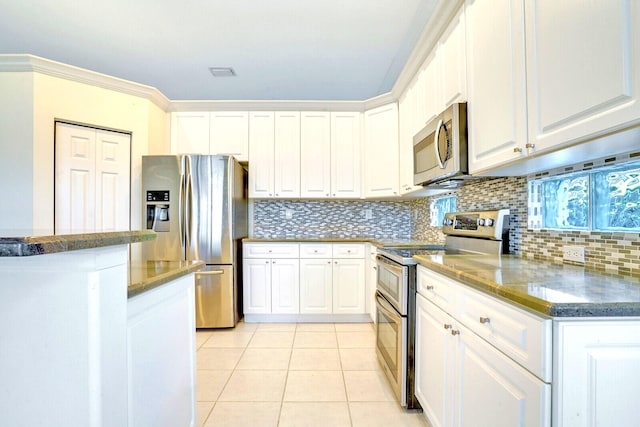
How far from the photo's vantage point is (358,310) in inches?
134

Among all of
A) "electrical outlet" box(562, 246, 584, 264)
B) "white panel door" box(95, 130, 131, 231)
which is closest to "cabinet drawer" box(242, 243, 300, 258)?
"white panel door" box(95, 130, 131, 231)

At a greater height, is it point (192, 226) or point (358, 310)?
point (192, 226)

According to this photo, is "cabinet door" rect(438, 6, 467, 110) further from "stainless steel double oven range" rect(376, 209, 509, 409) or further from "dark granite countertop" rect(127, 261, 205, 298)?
"dark granite countertop" rect(127, 261, 205, 298)

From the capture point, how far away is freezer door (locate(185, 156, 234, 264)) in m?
3.12

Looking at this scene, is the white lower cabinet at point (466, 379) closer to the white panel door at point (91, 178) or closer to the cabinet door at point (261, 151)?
the cabinet door at point (261, 151)

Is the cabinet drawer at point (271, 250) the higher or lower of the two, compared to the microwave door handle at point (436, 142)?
lower

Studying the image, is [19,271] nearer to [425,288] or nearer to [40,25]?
[425,288]

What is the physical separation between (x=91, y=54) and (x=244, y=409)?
335cm

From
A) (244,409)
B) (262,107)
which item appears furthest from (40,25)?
(244,409)

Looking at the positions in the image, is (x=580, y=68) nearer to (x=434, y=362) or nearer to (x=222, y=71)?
(x=434, y=362)

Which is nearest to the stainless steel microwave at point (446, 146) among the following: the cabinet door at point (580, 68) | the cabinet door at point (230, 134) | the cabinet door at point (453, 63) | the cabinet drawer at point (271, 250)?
the cabinet door at point (453, 63)

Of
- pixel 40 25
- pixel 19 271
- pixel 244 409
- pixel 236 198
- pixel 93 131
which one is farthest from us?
pixel 236 198

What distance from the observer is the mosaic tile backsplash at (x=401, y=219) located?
1662 millimetres

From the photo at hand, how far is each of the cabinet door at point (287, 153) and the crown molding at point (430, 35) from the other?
1.26 meters
